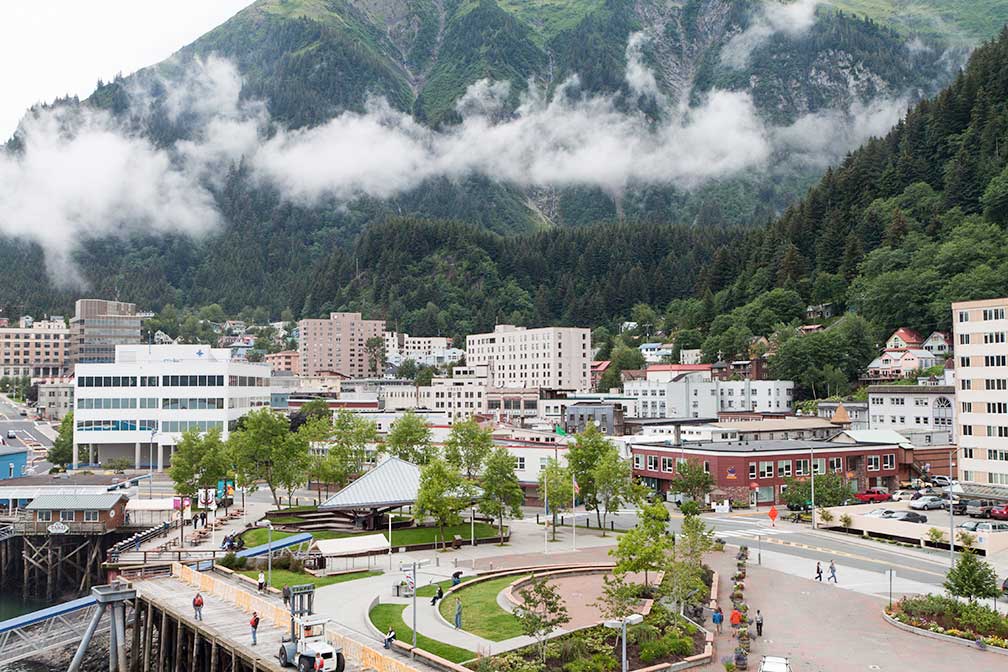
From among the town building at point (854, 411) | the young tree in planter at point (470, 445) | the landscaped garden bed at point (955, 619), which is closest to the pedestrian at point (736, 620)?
the landscaped garden bed at point (955, 619)

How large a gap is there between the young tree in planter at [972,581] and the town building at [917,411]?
63381mm

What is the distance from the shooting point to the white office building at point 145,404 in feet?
415

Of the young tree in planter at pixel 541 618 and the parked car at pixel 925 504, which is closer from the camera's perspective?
the young tree in planter at pixel 541 618

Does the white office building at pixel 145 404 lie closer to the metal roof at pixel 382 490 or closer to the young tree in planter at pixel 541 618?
the metal roof at pixel 382 490

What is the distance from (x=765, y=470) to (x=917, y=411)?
3959 cm

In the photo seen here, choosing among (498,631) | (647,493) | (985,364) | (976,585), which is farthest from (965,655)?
(985,364)

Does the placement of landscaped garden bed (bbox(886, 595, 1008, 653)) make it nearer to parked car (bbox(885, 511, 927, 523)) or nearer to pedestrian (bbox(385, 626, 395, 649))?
pedestrian (bbox(385, 626, 395, 649))

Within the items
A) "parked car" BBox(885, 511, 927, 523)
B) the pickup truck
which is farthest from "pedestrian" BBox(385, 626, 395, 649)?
the pickup truck

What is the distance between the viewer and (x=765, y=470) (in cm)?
8800

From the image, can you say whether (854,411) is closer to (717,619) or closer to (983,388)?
(983,388)

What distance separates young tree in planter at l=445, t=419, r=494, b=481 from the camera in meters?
90.2

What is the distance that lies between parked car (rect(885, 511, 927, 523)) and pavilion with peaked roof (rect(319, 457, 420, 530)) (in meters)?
36.1

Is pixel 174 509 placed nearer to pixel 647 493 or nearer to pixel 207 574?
pixel 207 574

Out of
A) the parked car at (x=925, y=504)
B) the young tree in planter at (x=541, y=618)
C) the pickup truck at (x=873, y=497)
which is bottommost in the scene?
the pickup truck at (x=873, y=497)
